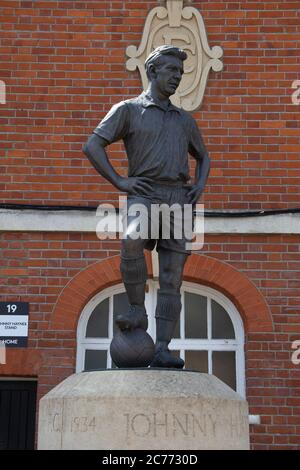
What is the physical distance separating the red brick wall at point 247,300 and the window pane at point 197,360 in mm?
518

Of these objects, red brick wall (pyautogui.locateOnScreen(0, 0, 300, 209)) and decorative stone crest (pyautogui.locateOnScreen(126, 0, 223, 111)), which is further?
decorative stone crest (pyautogui.locateOnScreen(126, 0, 223, 111))

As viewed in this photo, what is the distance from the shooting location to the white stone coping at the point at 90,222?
27.9 ft

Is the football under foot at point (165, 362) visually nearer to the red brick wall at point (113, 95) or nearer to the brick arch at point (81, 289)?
the brick arch at point (81, 289)

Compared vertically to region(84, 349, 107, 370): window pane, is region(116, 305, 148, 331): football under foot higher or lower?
higher

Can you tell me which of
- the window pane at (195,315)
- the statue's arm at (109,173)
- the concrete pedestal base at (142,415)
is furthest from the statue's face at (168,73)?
the window pane at (195,315)

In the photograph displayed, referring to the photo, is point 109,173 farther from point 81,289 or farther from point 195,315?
point 195,315

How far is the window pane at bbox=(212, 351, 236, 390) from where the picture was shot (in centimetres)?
837

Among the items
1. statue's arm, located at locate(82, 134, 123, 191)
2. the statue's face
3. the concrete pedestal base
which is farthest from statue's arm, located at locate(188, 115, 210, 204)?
the concrete pedestal base

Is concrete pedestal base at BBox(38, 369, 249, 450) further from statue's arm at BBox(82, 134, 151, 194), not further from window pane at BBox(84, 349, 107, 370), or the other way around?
Result: window pane at BBox(84, 349, 107, 370)

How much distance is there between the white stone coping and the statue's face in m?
3.64

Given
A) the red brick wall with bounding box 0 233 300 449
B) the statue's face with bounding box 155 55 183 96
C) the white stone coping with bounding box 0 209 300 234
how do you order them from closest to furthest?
the statue's face with bounding box 155 55 183 96 < the red brick wall with bounding box 0 233 300 449 < the white stone coping with bounding box 0 209 300 234

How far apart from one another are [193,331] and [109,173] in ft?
13.4

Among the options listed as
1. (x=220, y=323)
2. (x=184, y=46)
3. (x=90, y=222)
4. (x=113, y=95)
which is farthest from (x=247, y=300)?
(x=184, y=46)
